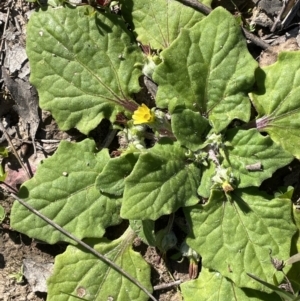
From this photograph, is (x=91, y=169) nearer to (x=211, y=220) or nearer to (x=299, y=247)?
(x=211, y=220)

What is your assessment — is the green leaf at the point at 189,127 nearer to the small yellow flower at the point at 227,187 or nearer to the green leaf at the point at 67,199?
the small yellow flower at the point at 227,187

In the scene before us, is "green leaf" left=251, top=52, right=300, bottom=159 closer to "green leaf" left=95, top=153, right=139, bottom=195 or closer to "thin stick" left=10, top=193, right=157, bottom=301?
"green leaf" left=95, top=153, right=139, bottom=195

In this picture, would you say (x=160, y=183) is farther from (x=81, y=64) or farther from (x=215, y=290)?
(x=81, y=64)

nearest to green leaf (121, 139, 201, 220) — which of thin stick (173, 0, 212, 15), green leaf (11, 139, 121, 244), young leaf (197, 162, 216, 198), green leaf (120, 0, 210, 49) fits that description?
young leaf (197, 162, 216, 198)

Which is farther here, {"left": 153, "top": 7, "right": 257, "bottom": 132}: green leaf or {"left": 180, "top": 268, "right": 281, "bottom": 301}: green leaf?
{"left": 180, "top": 268, "right": 281, "bottom": 301}: green leaf

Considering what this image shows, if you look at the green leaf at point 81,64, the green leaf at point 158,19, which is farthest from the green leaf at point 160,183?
the green leaf at point 158,19

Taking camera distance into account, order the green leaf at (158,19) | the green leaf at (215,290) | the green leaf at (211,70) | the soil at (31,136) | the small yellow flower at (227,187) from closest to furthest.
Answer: the small yellow flower at (227,187)
the green leaf at (211,70)
the green leaf at (215,290)
the green leaf at (158,19)
the soil at (31,136)
